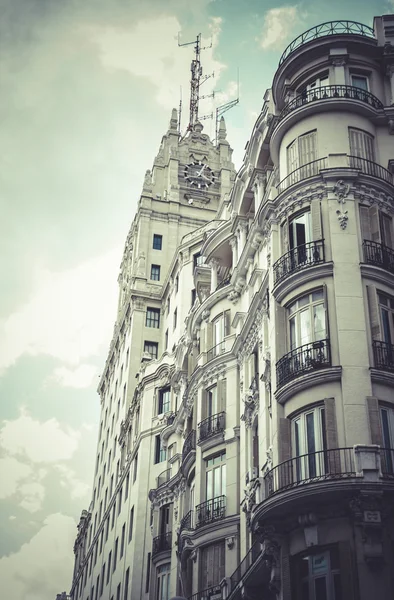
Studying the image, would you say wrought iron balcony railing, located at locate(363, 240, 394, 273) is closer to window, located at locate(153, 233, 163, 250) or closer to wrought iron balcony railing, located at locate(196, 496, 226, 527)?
wrought iron balcony railing, located at locate(196, 496, 226, 527)

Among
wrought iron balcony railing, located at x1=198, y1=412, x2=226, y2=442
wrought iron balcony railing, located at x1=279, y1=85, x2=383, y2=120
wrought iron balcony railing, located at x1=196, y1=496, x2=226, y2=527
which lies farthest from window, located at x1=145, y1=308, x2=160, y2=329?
wrought iron balcony railing, located at x1=279, y1=85, x2=383, y2=120

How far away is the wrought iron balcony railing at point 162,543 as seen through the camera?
48369 mm

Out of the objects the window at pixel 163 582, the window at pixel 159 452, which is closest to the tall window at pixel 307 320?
the window at pixel 163 582

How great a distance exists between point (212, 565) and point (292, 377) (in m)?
12.5

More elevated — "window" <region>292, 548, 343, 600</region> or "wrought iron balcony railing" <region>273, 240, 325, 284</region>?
"wrought iron balcony railing" <region>273, 240, 325, 284</region>

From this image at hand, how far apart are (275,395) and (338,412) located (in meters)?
3.53

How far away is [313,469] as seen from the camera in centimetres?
2809

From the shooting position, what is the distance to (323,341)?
30.2 metres

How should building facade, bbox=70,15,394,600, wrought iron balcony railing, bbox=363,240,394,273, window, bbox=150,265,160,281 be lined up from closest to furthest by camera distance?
building facade, bbox=70,15,394,600, wrought iron balcony railing, bbox=363,240,394,273, window, bbox=150,265,160,281

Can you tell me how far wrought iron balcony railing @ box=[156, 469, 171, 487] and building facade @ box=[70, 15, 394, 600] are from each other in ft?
0.84

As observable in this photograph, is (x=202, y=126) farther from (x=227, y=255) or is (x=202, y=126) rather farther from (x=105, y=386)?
(x=227, y=255)

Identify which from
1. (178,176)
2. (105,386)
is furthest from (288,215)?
(105,386)

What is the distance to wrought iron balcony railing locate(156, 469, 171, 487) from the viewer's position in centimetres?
5194

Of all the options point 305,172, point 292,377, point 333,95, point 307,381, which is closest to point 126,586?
point 292,377
